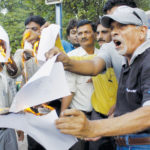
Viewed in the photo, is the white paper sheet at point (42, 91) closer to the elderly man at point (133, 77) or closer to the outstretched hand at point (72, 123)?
the outstretched hand at point (72, 123)

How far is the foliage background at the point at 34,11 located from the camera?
6477 mm

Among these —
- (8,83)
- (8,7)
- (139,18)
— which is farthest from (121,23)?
(8,7)

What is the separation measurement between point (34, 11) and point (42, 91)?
6.80 meters

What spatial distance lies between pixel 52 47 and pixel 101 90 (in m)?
1.12

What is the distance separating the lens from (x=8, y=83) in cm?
186

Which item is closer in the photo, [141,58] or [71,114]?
[71,114]

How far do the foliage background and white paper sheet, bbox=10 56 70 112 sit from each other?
15.6ft

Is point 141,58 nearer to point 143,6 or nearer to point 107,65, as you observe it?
point 107,65

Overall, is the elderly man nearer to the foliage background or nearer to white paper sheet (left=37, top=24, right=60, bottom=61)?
white paper sheet (left=37, top=24, right=60, bottom=61)

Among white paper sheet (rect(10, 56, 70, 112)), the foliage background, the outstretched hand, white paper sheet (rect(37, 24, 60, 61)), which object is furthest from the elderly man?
the foliage background

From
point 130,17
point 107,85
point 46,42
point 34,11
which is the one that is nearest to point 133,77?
point 130,17

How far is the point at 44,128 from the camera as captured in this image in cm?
94

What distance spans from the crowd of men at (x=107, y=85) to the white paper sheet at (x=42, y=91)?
4.3 inches

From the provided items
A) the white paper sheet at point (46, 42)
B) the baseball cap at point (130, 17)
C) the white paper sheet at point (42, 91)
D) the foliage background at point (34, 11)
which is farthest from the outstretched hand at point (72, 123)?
the foliage background at point (34, 11)
